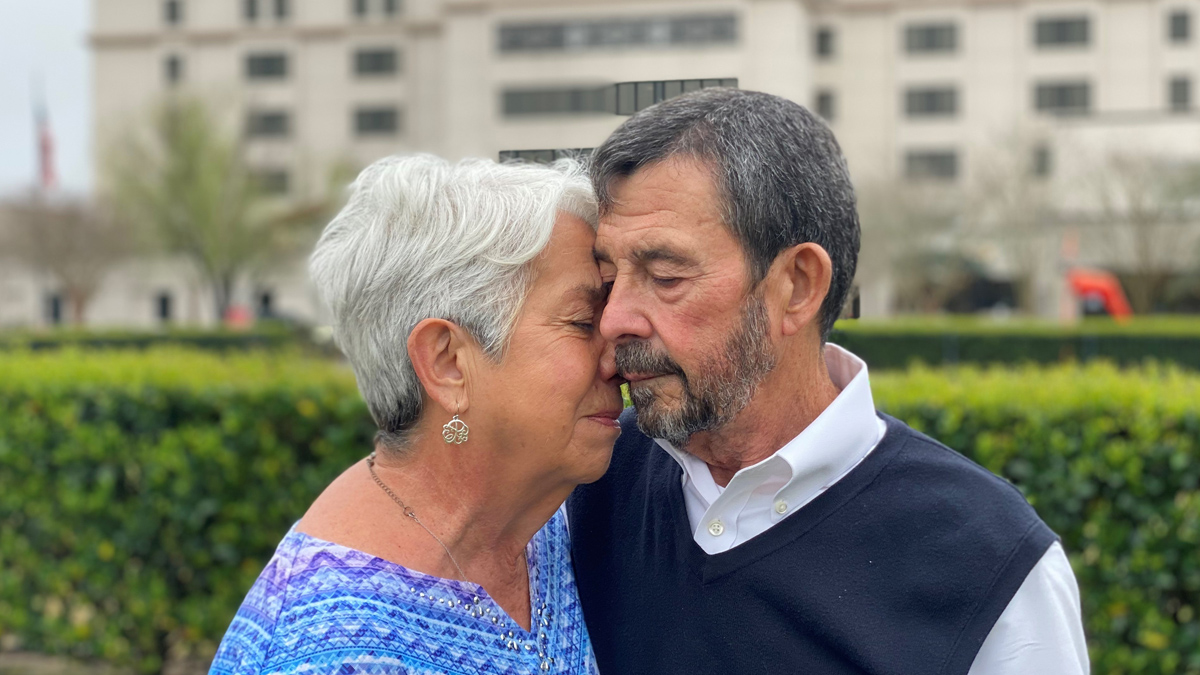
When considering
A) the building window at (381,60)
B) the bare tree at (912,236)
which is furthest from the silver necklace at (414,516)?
the building window at (381,60)

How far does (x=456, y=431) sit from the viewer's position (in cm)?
199

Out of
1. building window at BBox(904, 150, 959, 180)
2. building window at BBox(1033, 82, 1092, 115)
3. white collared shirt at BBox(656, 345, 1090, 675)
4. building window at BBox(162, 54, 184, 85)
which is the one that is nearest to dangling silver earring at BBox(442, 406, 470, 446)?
white collared shirt at BBox(656, 345, 1090, 675)

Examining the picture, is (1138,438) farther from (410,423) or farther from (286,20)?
(286,20)

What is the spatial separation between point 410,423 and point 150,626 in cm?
349

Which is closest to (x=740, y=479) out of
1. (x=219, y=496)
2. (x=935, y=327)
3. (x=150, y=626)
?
(x=219, y=496)

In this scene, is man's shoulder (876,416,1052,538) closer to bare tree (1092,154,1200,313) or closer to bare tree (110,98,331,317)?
bare tree (1092,154,1200,313)

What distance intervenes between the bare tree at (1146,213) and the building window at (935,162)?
44.2ft

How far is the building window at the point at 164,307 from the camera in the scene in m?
48.8

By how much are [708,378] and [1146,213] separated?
31.4 meters

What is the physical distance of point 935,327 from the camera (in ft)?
61.6

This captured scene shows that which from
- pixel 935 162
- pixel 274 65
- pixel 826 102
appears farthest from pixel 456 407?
pixel 274 65

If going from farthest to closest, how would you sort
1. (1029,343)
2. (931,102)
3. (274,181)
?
1. (931,102)
2. (274,181)
3. (1029,343)

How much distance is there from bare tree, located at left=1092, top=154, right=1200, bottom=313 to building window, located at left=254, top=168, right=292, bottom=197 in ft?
85.1

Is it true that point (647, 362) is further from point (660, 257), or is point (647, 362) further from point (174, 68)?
point (174, 68)
